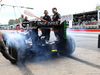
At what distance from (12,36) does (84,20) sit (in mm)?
18961

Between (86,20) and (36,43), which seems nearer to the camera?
(36,43)

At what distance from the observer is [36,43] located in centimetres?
407

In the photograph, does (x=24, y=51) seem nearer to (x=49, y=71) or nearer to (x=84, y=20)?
(x=49, y=71)

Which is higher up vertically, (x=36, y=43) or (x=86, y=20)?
(x=86, y=20)

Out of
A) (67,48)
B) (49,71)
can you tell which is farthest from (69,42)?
(49,71)

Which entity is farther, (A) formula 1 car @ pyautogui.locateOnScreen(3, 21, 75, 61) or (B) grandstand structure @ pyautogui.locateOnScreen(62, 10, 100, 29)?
(B) grandstand structure @ pyautogui.locateOnScreen(62, 10, 100, 29)

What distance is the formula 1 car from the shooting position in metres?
3.56

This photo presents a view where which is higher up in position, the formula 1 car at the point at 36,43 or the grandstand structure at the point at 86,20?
the grandstand structure at the point at 86,20

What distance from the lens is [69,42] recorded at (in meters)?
4.34

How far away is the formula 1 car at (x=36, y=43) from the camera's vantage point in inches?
140

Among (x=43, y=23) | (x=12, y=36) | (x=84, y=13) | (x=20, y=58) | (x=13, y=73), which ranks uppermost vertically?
(x=84, y=13)

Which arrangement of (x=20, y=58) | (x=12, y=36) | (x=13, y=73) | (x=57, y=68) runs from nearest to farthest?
(x=13, y=73)
(x=57, y=68)
(x=20, y=58)
(x=12, y=36)

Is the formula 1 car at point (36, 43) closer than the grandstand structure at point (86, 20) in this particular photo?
Yes

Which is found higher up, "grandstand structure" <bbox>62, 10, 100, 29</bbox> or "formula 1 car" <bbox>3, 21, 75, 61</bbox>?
"grandstand structure" <bbox>62, 10, 100, 29</bbox>
